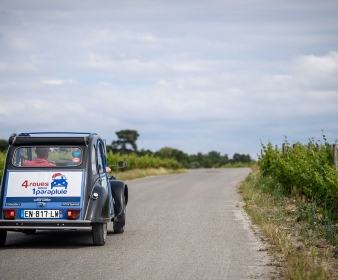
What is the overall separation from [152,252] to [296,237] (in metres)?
3.48

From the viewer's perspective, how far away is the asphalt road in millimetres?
8789

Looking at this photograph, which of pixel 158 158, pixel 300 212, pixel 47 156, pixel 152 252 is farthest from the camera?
pixel 158 158

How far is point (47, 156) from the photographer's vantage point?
11.7 metres

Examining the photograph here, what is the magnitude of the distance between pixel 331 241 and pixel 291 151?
46.4 feet

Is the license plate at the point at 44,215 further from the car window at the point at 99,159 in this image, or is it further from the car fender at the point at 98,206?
the car window at the point at 99,159

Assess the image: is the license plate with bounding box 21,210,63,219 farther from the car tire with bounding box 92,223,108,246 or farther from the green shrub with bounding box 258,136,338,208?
the green shrub with bounding box 258,136,338,208

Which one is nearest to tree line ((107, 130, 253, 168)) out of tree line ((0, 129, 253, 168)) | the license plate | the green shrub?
tree line ((0, 129, 253, 168))

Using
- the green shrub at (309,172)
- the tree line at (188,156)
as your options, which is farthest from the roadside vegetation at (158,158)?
the green shrub at (309,172)

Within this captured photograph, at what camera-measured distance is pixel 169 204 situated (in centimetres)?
2023

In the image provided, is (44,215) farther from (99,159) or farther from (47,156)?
(99,159)

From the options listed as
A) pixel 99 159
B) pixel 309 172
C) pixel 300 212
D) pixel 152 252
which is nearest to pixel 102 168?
pixel 99 159

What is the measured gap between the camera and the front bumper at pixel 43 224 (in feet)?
35.8

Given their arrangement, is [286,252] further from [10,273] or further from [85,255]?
[10,273]

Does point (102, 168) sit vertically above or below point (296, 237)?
above
